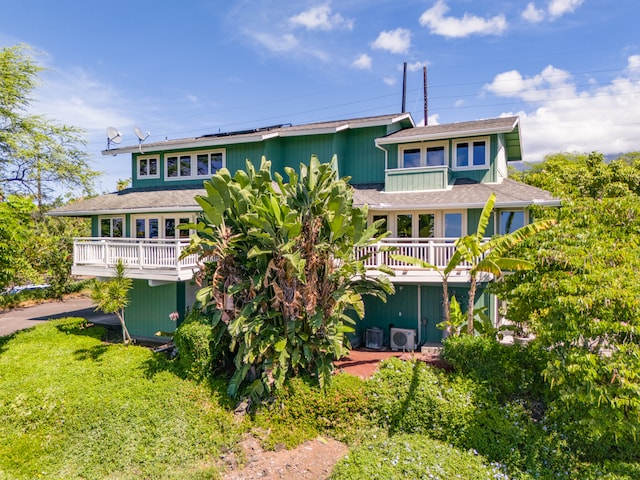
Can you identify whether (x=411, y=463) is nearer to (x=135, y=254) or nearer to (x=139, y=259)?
(x=139, y=259)

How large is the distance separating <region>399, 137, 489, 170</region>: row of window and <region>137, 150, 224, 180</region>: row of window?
9.95 meters

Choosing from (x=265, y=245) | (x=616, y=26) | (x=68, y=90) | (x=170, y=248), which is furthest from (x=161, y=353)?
(x=616, y=26)

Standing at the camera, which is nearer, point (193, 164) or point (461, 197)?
point (461, 197)

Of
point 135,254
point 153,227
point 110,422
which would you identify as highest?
point 153,227

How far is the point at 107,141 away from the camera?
68.5ft

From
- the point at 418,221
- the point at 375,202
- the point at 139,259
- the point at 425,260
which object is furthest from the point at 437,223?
the point at 139,259

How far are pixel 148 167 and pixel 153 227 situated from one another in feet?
17.9

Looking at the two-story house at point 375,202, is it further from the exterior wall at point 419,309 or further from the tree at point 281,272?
the tree at point 281,272

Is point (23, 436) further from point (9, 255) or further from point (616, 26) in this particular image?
point (616, 26)

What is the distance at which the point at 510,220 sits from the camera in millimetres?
15977

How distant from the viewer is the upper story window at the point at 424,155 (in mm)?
16734

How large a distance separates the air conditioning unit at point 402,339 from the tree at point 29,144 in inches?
943

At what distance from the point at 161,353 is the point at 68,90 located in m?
17.1

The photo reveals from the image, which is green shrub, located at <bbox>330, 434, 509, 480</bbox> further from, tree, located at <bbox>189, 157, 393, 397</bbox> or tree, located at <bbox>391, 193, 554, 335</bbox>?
tree, located at <bbox>391, 193, 554, 335</bbox>
